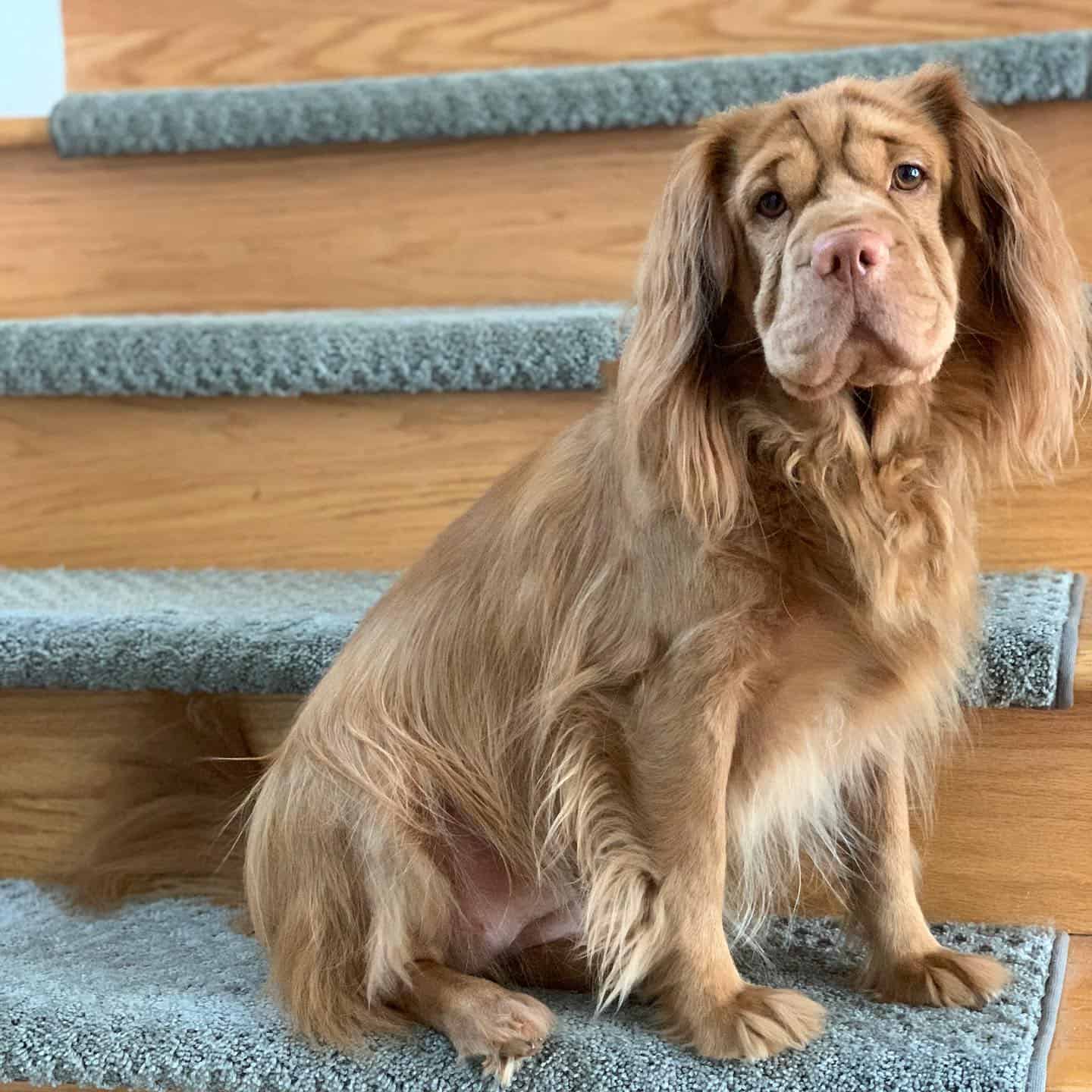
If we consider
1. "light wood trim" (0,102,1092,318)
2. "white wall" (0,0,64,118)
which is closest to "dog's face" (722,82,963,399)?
"light wood trim" (0,102,1092,318)

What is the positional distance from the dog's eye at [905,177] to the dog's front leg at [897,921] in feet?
1.50

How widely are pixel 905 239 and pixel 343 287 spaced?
0.98m

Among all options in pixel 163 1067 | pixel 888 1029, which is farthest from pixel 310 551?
pixel 888 1029

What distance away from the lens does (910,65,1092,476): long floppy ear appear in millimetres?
1021

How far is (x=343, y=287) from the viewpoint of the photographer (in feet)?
5.82

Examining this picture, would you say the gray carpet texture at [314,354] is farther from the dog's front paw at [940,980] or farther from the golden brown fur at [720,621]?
the dog's front paw at [940,980]

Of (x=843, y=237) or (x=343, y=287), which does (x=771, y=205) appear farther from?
(x=343, y=287)

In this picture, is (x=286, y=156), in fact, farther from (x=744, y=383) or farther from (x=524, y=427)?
(x=744, y=383)

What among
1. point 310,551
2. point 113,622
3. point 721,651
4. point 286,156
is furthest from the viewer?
point 286,156

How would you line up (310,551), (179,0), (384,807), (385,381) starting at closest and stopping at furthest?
(384,807)
(385,381)
(310,551)
(179,0)

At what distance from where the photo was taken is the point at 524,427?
148 centimetres

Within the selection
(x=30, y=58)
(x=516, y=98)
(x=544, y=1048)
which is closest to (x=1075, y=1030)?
(x=544, y=1048)

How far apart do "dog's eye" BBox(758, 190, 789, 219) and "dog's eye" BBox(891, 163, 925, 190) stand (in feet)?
0.25

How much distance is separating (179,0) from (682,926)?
1.47 m
